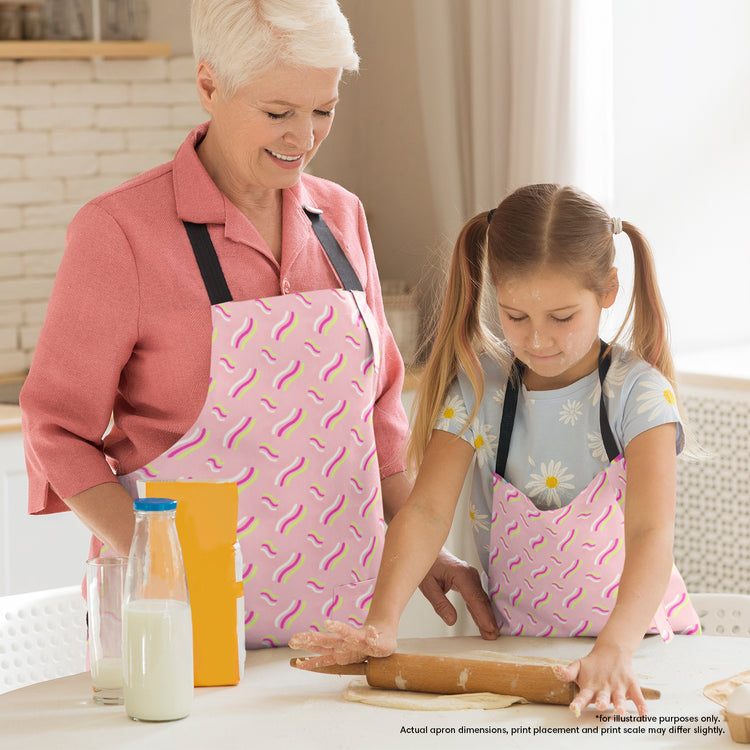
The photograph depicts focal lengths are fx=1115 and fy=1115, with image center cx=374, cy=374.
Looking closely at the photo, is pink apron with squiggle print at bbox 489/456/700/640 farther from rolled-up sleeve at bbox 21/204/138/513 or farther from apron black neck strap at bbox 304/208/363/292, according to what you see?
rolled-up sleeve at bbox 21/204/138/513

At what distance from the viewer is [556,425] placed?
151 centimetres

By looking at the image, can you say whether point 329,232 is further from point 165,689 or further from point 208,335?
point 165,689

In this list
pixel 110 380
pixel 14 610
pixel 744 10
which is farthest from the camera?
pixel 744 10

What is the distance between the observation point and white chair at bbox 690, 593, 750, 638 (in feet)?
5.75

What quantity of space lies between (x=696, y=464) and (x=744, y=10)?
1206 millimetres

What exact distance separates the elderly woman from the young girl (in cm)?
9

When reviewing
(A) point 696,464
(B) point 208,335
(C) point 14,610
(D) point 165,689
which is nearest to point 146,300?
(B) point 208,335

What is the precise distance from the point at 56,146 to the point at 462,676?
2.29 metres

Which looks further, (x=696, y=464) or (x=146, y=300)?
(x=696, y=464)

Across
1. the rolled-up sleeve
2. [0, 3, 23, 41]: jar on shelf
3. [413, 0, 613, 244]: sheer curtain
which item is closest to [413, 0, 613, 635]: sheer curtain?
[413, 0, 613, 244]: sheer curtain

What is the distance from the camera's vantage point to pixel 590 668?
1.19m

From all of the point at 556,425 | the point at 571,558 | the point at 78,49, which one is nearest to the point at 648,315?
the point at 556,425

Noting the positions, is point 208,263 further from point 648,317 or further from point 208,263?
point 648,317

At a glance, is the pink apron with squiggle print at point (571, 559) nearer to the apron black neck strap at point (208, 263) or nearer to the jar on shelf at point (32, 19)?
the apron black neck strap at point (208, 263)
